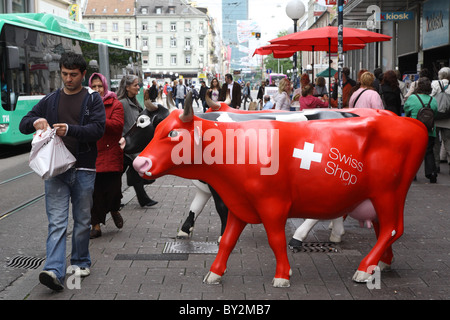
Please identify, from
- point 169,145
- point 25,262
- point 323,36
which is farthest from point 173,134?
point 323,36

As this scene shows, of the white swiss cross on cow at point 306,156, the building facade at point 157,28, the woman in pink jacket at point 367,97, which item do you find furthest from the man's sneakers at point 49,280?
the building facade at point 157,28

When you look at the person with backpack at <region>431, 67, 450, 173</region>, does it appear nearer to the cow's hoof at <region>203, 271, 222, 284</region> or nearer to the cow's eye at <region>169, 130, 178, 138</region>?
the cow's hoof at <region>203, 271, 222, 284</region>

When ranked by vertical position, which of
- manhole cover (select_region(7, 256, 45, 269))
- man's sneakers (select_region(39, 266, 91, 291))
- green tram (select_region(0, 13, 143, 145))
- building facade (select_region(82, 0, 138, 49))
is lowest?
manhole cover (select_region(7, 256, 45, 269))

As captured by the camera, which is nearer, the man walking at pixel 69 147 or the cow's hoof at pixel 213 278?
the man walking at pixel 69 147

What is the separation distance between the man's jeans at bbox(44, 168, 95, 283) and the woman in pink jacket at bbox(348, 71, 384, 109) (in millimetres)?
5743

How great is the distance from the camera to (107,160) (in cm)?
732

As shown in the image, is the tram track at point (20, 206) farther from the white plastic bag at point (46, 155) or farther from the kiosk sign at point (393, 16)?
the kiosk sign at point (393, 16)

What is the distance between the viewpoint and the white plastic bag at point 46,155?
511 centimetres

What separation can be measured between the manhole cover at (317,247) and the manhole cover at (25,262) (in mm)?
2630

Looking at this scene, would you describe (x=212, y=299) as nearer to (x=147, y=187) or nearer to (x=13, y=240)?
(x=13, y=240)

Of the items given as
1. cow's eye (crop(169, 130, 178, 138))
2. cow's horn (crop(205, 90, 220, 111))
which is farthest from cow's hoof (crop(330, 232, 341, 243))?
cow's eye (crop(169, 130, 178, 138))

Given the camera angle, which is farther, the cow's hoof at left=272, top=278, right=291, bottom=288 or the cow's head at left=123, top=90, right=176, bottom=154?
the cow's head at left=123, top=90, right=176, bottom=154

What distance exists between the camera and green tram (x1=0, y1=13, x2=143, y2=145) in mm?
16406
